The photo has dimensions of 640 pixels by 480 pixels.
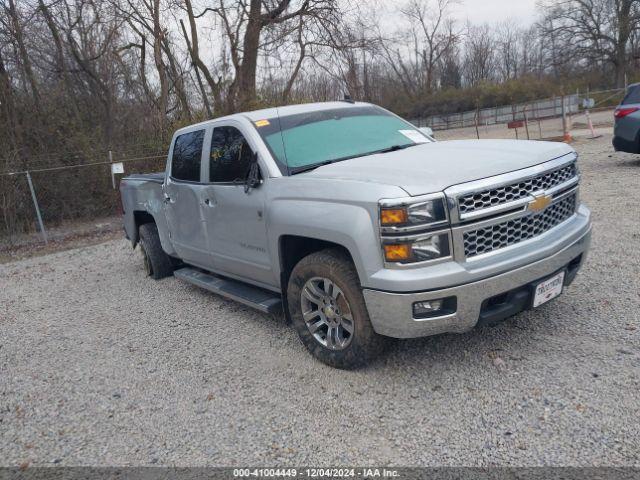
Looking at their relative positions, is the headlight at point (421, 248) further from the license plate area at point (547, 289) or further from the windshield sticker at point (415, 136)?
the windshield sticker at point (415, 136)

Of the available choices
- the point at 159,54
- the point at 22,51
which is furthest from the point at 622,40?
the point at 22,51

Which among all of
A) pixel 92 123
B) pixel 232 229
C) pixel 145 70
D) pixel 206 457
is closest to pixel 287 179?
pixel 232 229

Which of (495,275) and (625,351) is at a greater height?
(495,275)

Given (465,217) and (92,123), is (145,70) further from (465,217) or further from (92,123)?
(465,217)

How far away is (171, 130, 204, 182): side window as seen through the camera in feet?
16.4

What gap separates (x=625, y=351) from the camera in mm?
3441

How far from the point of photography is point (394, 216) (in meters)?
2.96

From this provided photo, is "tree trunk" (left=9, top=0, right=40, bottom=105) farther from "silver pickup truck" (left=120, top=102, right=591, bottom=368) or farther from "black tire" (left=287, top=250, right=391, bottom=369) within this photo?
"black tire" (left=287, top=250, right=391, bottom=369)

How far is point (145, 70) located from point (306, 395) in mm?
21507

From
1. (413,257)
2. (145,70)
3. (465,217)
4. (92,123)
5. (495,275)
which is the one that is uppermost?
Answer: (145,70)

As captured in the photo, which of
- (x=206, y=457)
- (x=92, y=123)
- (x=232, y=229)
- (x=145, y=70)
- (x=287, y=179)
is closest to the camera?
(x=206, y=457)

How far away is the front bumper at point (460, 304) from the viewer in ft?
9.84

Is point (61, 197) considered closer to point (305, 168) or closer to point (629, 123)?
point (305, 168)

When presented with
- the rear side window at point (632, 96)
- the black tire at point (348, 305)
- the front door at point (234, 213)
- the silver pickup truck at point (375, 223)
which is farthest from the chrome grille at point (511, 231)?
the rear side window at point (632, 96)
